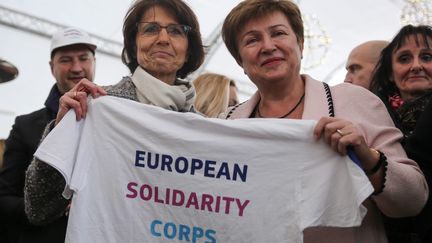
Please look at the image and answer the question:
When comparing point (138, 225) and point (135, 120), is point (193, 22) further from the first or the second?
point (138, 225)

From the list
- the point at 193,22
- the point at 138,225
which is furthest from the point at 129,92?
the point at 138,225

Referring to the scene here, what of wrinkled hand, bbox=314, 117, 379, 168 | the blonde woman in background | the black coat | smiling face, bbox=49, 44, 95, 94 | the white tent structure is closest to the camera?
wrinkled hand, bbox=314, 117, 379, 168

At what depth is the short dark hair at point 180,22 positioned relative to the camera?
189cm

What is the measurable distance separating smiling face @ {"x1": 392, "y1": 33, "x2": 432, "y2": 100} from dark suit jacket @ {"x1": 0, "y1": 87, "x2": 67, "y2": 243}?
152 cm

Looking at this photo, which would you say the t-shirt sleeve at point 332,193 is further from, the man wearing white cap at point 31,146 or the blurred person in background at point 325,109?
Answer: the man wearing white cap at point 31,146

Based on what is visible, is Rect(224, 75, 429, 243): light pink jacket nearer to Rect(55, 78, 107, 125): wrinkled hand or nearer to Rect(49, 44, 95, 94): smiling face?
Rect(55, 78, 107, 125): wrinkled hand

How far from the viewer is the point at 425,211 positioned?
153cm

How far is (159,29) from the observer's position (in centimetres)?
183

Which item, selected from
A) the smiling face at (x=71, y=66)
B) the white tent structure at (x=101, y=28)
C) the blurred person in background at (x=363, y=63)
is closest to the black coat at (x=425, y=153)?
the blurred person in background at (x=363, y=63)

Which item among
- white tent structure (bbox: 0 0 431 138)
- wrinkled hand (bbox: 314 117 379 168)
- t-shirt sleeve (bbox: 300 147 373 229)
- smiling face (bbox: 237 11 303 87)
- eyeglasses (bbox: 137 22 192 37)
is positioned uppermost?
white tent structure (bbox: 0 0 431 138)

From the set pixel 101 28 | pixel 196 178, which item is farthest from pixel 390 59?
pixel 101 28

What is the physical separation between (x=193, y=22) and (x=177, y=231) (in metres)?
0.81

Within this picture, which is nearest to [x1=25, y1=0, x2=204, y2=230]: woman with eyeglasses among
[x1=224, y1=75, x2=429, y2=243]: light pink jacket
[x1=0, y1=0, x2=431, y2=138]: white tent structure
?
[x1=224, y1=75, x2=429, y2=243]: light pink jacket

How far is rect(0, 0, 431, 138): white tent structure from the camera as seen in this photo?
6688mm
